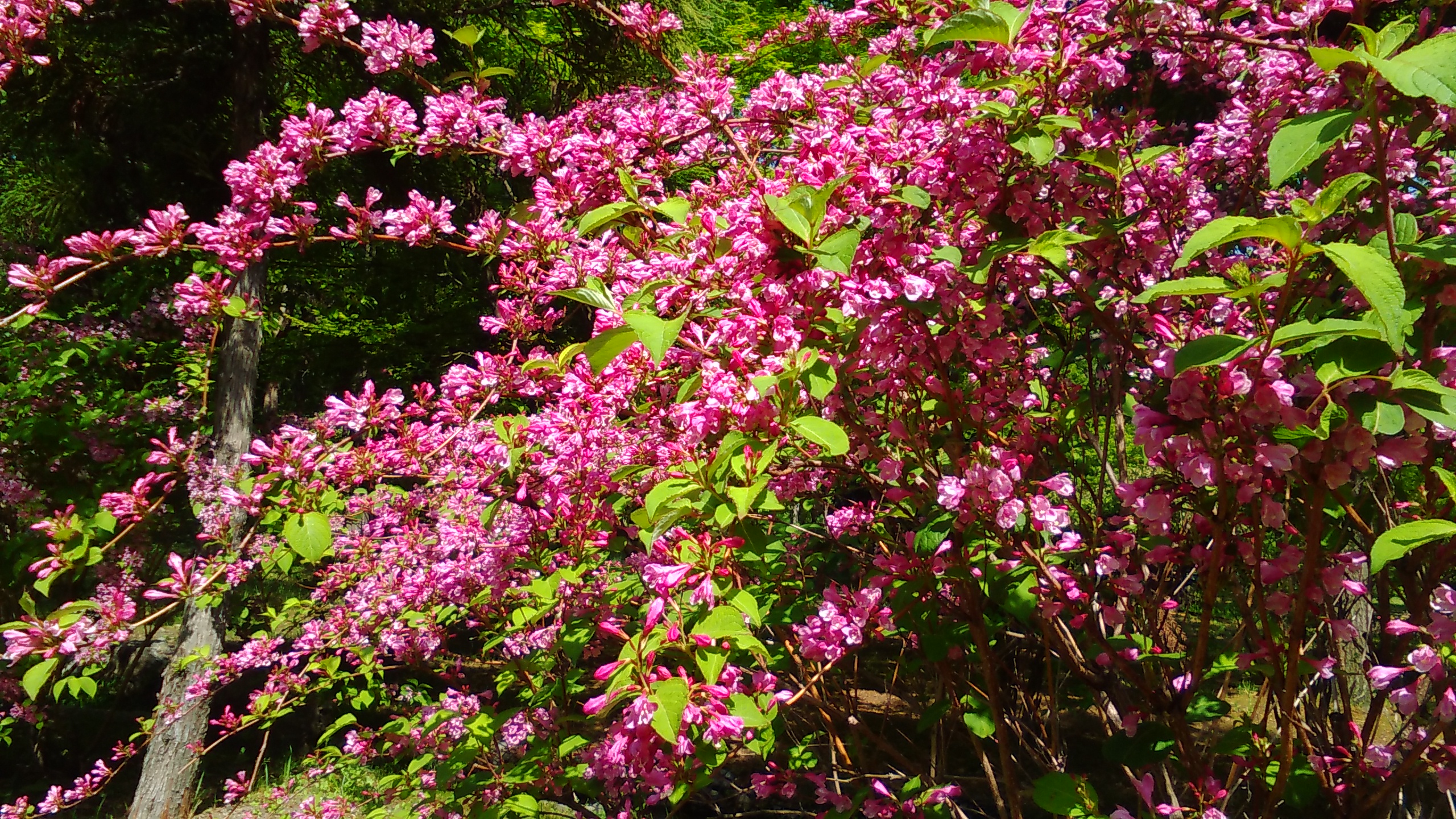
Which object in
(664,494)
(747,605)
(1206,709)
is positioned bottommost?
(1206,709)

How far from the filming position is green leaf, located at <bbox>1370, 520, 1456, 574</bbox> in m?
0.84

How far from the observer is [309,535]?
1727 millimetres

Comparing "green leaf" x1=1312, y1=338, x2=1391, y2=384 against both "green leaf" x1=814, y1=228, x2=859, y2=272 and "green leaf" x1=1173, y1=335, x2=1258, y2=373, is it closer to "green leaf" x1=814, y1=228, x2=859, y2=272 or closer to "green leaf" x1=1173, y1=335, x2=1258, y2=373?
"green leaf" x1=1173, y1=335, x2=1258, y2=373

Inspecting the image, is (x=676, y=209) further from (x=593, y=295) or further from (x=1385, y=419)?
(x=1385, y=419)

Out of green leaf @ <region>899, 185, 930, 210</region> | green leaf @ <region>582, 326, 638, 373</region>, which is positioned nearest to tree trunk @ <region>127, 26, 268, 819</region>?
green leaf @ <region>582, 326, 638, 373</region>

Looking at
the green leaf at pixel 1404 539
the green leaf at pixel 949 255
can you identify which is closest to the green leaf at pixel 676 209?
the green leaf at pixel 949 255

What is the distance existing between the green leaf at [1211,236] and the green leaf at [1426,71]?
171 mm

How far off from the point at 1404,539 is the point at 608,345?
1014 mm

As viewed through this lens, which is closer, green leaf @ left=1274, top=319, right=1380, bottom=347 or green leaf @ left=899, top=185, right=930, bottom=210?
green leaf @ left=1274, top=319, right=1380, bottom=347

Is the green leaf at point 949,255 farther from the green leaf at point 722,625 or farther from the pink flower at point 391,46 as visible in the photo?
the pink flower at point 391,46

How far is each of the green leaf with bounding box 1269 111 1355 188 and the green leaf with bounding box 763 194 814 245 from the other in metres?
0.59

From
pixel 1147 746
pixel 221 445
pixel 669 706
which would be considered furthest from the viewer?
pixel 221 445

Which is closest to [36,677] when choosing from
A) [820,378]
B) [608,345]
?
[608,345]

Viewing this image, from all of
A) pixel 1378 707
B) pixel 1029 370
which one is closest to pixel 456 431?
pixel 1029 370
